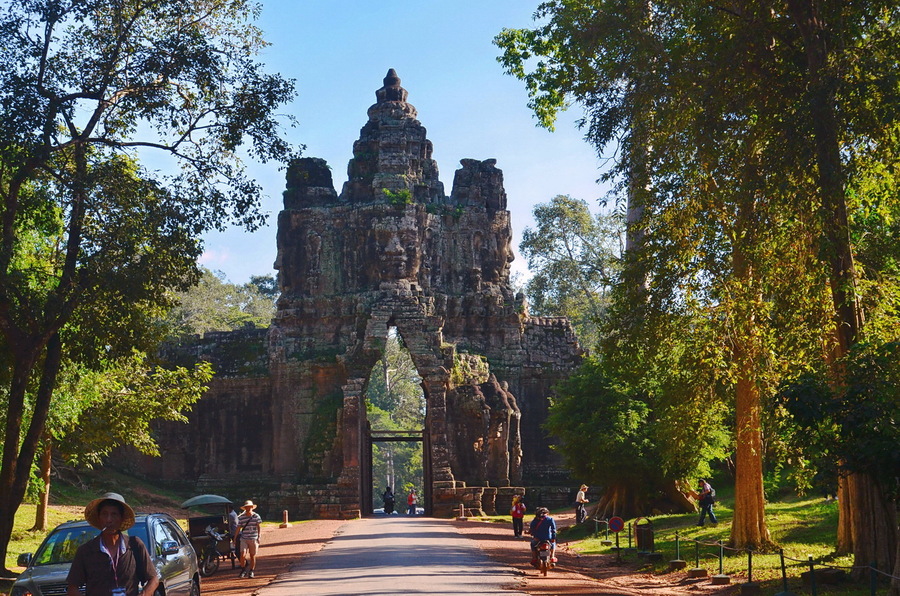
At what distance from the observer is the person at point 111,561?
6773mm

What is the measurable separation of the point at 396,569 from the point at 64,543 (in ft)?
21.4

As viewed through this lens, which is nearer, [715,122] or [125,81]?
[715,122]

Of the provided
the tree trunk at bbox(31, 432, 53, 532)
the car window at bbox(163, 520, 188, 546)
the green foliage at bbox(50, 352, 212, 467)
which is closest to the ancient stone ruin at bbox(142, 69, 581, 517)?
the tree trunk at bbox(31, 432, 53, 532)

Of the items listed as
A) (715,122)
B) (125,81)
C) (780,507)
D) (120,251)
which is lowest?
(780,507)

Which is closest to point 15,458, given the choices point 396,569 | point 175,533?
point 175,533

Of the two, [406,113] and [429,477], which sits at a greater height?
[406,113]

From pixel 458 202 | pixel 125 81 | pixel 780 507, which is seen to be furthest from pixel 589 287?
pixel 125 81

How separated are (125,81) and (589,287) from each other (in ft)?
138

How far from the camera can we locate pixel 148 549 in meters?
10.2

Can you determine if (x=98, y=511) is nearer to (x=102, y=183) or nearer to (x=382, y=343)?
(x=102, y=183)

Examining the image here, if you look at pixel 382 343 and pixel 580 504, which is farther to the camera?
pixel 382 343

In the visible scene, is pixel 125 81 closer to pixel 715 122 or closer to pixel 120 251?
pixel 120 251

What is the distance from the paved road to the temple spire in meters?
21.4

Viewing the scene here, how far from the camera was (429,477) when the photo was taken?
118 feet
